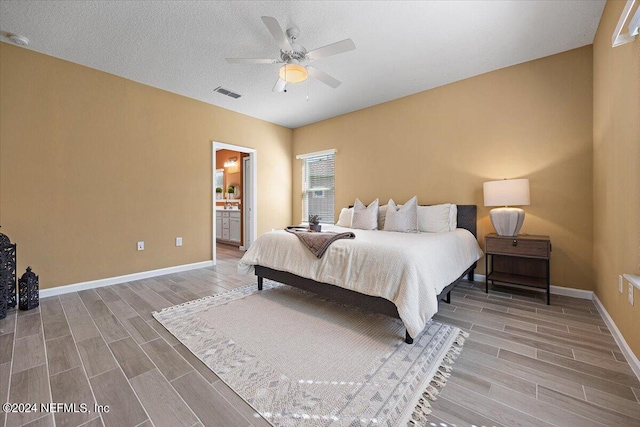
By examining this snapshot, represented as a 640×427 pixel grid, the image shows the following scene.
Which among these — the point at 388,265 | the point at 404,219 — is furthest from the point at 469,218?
the point at 388,265

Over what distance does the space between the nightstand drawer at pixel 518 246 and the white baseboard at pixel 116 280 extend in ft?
13.7

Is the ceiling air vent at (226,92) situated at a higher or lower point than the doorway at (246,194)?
higher

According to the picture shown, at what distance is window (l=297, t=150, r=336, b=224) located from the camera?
5.21 m

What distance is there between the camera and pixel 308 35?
2586mm

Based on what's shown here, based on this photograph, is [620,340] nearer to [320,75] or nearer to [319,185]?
[320,75]

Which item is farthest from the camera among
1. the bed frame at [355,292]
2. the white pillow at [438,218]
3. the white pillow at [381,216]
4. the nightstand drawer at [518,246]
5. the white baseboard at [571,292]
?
the white pillow at [381,216]

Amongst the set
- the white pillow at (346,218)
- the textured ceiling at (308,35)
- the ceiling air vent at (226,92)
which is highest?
the ceiling air vent at (226,92)

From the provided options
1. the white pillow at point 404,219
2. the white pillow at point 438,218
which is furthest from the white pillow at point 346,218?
the white pillow at point 438,218

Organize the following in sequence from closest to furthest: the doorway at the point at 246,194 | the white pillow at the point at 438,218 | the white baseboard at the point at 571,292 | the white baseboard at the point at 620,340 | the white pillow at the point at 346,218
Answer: the white baseboard at the point at 620,340 < the white baseboard at the point at 571,292 < the white pillow at the point at 438,218 < the white pillow at the point at 346,218 < the doorway at the point at 246,194

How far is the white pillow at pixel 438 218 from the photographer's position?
3.38m

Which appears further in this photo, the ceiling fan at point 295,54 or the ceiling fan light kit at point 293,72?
the ceiling fan light kit at point 293,72

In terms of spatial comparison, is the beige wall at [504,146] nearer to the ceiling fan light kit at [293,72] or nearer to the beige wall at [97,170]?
the ceiling fan light kit at [293,72]

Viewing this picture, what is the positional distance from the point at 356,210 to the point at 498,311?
2156mm

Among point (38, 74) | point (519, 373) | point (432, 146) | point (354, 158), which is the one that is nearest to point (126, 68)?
point (38, 74)
